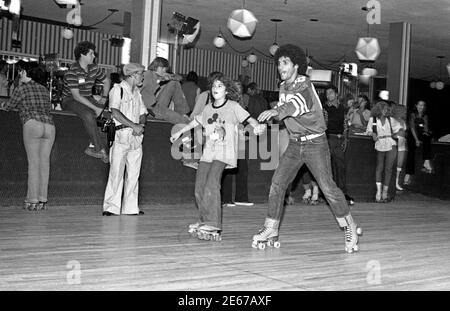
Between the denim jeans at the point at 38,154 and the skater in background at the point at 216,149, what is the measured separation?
202 centimetres

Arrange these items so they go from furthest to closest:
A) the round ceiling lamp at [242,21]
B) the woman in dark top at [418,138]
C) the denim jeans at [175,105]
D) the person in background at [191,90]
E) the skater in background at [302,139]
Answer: the woman in dark top at [418,138] → the round ceiling lamp at [242,21] → the person in background at [191,90] → the denim jeans at [175,105] → the skater in background at [302,139]

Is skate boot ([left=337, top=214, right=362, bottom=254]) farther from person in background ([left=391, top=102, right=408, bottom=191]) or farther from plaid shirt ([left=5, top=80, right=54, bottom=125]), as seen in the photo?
person in background ([left=391, top=102, right=408, bottom=191])

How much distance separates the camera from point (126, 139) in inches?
261

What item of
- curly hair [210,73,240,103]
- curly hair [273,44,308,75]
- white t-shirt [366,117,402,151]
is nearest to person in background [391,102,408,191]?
white t-shirt [366,117,402,151]

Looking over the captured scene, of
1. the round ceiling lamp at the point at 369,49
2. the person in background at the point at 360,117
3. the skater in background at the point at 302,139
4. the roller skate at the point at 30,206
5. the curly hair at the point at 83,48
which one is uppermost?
the round ceiling lamp at the point at 369,49

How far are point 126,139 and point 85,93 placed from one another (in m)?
0.72

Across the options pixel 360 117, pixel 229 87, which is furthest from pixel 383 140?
pixel 229 87

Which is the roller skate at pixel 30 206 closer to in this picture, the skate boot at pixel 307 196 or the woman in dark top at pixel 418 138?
the skate boot at pixel 307 196

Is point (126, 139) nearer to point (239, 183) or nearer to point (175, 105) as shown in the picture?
point (175, 105)

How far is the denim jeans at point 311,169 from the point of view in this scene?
4.72 meters

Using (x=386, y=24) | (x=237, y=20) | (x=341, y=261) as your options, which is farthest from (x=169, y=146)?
(x=386, y=24)

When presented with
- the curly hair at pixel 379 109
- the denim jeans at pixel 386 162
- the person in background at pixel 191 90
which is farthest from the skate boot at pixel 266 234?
the denim jeans at pixel 386 162

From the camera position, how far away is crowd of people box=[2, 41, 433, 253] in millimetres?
4750
